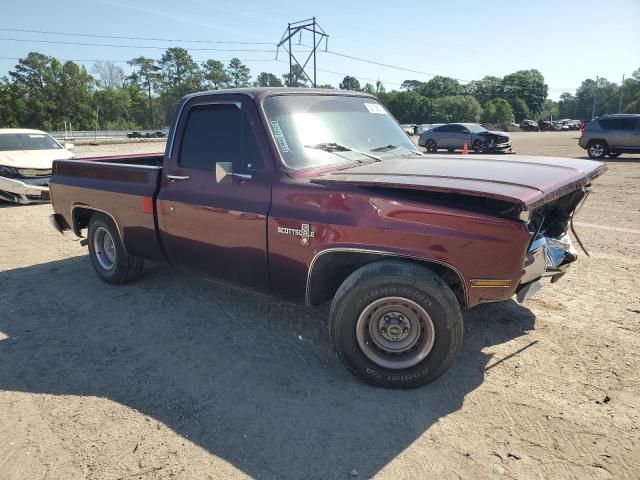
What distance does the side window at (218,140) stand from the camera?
12.5ft

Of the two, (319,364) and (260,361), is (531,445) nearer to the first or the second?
(319,364)

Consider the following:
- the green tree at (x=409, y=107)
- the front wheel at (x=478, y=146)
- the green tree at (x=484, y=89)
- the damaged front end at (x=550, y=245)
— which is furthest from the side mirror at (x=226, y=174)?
the green tree at (x=484, y=89)

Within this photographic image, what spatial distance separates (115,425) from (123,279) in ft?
8.60

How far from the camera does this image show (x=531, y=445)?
2658 millimetres

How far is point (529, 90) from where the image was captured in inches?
4813

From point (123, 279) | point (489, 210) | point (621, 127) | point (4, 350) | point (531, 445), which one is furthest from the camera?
point (621, 127)

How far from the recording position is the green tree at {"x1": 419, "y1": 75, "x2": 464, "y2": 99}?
118 m

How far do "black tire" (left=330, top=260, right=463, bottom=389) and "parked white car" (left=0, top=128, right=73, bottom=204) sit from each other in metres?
9.10

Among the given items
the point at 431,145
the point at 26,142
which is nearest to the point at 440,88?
the point at 431,145

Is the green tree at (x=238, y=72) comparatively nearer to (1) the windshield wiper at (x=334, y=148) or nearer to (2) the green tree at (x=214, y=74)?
(2) the green tree at (x=214, y=74)

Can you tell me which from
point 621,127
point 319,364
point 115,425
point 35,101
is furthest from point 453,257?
point 35,101

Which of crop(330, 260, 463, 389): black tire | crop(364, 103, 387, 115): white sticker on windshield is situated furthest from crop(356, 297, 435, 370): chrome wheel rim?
crop(364, 103, 387, 115): white sticker on windshield

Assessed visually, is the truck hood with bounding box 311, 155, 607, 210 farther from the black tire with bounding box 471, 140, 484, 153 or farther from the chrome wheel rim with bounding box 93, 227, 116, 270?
the black tire with bounding box 471, 140, 484, 153

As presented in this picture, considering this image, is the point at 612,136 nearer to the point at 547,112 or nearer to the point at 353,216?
the point at 353,216
